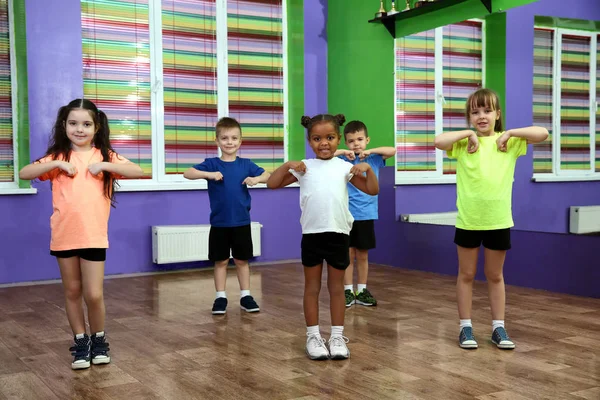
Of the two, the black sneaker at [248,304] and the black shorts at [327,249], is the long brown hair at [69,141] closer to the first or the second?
the black shorts at [327,249]

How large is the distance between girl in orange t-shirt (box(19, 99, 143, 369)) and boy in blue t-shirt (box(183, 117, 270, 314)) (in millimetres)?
943

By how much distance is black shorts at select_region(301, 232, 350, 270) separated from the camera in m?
2.74

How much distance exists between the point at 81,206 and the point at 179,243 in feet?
8.49

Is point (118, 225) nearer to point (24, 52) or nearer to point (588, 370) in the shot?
point (24, 52)

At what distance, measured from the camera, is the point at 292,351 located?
285cm

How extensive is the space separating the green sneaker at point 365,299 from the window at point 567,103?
1.24 metres

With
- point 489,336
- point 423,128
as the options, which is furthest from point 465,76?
point 489,336

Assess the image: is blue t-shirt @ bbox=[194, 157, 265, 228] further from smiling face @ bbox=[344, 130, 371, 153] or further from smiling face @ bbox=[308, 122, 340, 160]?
smiling face @ bbox=[308, 122, 340, 160]

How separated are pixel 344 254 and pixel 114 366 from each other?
104cm

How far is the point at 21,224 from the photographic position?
4.71m

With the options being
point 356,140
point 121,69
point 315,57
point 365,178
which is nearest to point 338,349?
point 365,178

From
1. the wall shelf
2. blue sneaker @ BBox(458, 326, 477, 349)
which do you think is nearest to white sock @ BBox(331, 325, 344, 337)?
blue sneaker @ BBox(458, 326, 477, 349)

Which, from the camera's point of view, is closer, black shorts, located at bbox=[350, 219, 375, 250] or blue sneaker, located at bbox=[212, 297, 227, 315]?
blue sneaker, located at bbox=[212, 297, 227, 315]

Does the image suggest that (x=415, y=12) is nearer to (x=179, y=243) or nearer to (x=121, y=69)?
(x=121, y=69)
